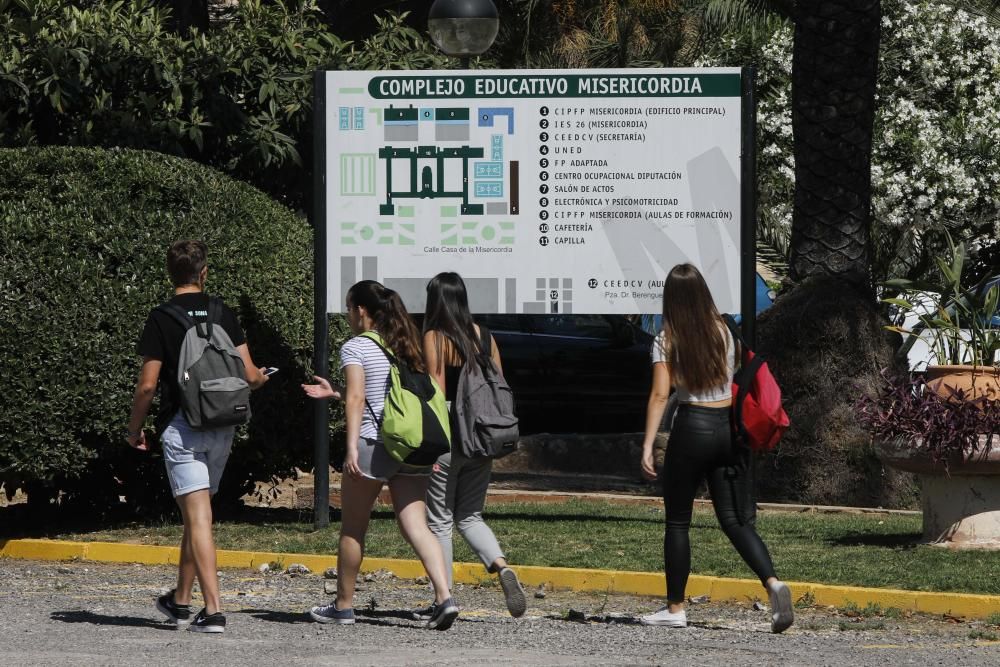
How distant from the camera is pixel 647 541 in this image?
10398 millimetres

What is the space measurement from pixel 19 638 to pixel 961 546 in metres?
5.32

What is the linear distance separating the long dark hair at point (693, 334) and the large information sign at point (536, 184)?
10.6 feet

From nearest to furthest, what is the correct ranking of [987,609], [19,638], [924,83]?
1. [19,638]
2. [987,609]
3. [924,83]

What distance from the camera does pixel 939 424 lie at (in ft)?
30.7

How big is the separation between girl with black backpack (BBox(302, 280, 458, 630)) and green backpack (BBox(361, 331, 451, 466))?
1.8 inches

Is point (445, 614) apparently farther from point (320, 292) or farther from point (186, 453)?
point (320, 292)

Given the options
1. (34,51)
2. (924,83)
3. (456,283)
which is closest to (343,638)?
(456,283)

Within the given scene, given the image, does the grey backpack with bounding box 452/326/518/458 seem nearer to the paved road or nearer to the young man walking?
the paved road

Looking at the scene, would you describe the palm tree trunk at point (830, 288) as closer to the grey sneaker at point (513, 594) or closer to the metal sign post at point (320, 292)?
the metal sign post at point (320, 292)

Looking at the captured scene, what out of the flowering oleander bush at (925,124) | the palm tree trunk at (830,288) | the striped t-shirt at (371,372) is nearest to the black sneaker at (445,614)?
the striped t-shirt at (371,372)

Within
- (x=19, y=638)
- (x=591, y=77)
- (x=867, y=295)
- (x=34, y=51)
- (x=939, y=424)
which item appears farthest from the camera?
(x=867, y=295)

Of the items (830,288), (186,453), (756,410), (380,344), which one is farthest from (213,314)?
(830,288)

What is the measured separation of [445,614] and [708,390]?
156 centimetres

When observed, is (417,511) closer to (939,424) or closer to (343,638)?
(343,638)
